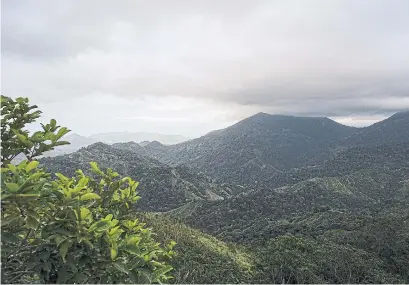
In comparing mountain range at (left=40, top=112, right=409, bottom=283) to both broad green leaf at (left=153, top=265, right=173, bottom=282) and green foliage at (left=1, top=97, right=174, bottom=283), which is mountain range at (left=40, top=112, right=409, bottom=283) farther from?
broad green leaf at (left=153, top=265, right=173, bottom=282)

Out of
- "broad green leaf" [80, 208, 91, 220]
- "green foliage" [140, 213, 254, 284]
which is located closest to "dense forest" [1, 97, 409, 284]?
"broad green leaf" [80, 208, 91, 220]

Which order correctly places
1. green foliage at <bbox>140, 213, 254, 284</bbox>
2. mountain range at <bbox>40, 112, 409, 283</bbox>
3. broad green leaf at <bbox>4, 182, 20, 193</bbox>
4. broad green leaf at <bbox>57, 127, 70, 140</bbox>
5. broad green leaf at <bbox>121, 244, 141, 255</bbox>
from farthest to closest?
mountain range at <bbox>40, 112, 409, 283</bbox>
green foliage at <bbox>140, 213, 254, 284</bbox>
broad green leaf at <bbox>57, 127, 70, 140</bbox>
broad green leaf at <bbox>121, 244, 141, 255</bbox>
broad green leaf at <bbox>4, 182, 20, 193</bbox>

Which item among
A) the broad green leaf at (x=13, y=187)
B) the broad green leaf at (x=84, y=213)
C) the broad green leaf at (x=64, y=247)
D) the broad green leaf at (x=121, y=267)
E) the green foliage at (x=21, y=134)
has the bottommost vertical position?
the broad green leaf at (x=121, y=267)

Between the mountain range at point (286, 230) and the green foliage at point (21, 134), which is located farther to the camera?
the mountain range at point (286, 230)

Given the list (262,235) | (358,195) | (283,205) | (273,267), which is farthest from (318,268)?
(358,195)

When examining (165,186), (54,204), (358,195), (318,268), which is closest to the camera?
(54,204)

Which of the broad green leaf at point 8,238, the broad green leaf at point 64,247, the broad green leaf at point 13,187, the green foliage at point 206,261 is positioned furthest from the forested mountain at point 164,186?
the broad green leaf at point 13,187

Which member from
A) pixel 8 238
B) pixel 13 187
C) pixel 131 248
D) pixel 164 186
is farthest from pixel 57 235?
pixel 164 186

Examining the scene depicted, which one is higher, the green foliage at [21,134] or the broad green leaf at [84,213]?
the green foliage at [21,134]

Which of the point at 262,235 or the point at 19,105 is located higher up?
the point at 19,105

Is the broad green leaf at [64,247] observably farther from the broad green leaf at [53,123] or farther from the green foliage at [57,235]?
the broad green leaf at [53,123]

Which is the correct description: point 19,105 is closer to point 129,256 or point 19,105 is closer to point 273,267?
point 129,256
